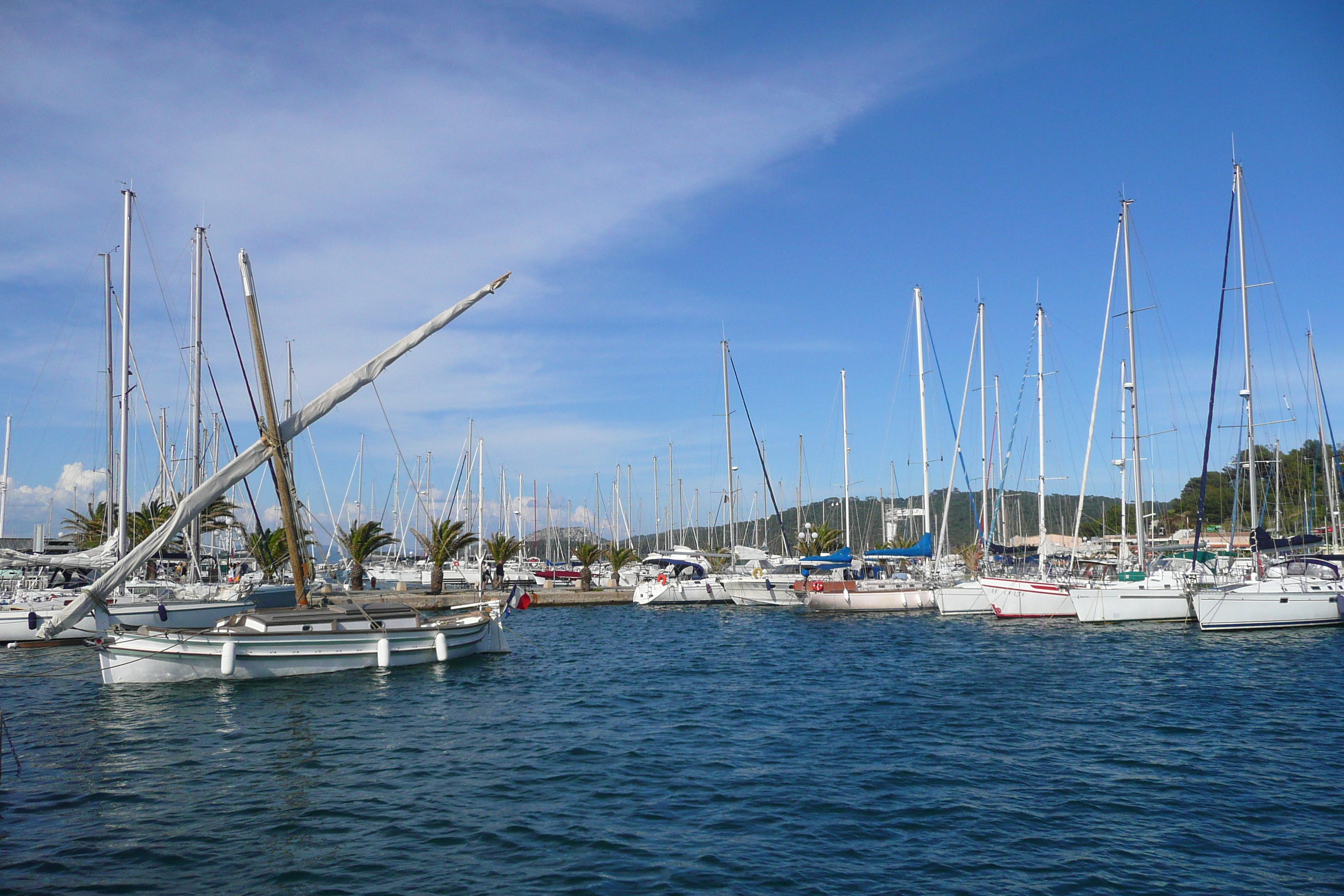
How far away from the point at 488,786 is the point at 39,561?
24.8 metres

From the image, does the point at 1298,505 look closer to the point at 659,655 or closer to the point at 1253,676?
the point at 1253,676

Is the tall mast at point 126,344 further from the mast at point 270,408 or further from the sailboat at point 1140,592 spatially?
the sailboat at point 1140,592

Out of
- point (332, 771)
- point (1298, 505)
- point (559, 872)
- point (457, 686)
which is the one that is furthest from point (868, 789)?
point (1298, 505)

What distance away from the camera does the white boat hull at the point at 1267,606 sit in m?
35.1

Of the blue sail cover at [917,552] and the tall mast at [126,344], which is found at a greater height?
the tall mast at [126,344]

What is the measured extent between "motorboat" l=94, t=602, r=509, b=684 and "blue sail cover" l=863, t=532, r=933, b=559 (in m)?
33.0

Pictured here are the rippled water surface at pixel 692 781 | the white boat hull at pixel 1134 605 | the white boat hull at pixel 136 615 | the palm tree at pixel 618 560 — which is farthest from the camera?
the palm tree at pixel 618 560

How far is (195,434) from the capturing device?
3878cm

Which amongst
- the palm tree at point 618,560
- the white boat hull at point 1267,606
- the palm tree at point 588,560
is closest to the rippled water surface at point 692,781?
the white boat hull at point 1267,606

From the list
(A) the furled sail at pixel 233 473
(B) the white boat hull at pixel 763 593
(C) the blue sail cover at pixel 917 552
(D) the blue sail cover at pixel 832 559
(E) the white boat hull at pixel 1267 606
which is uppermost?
(A) the furled sail at pixel 233 473

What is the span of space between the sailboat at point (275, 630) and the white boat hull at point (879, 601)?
2578cm

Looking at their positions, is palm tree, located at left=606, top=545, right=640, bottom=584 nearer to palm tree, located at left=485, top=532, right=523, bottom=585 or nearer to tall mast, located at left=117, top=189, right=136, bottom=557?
palm tree, located at left=485, top=532, right=523, bottom=585

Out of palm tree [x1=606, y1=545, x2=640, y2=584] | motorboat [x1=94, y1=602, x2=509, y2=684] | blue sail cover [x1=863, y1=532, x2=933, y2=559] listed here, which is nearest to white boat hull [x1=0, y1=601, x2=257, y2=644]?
motorboat [x1=94, y1=602, x2=509, y2=684]

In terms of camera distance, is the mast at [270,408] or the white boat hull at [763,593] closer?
the mast at [270,408]
